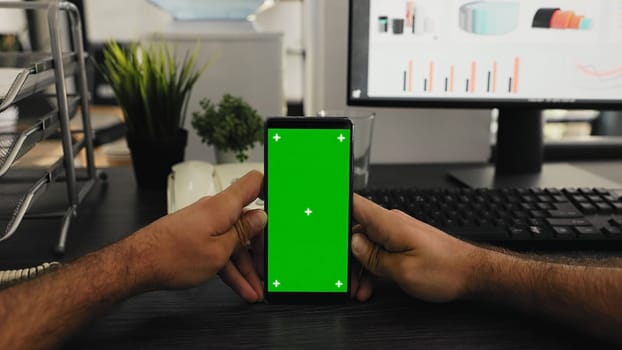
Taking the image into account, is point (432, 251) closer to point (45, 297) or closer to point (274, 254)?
point (274, 254)

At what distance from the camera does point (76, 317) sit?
488 millimetres

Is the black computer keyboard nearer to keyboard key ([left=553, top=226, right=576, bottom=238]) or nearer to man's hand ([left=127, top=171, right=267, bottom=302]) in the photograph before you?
keyboard key ([left=553, top=226, right=576, bottom=238])

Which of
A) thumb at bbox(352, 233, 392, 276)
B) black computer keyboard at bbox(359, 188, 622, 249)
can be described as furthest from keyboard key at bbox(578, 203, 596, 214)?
thumb at bbox(352, 233, 392, 276)

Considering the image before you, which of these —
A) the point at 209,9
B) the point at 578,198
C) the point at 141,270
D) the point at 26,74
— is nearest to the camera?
the point at 141,270

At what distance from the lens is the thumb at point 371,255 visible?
1.84 feet

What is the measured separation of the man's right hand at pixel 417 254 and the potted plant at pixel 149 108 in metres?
0.46

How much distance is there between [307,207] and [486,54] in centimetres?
48

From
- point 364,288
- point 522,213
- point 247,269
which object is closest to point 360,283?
point 364,288

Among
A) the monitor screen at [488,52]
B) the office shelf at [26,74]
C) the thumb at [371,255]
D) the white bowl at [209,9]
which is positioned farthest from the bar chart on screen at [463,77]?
the white bowl at [209,9]

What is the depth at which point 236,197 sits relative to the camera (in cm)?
54

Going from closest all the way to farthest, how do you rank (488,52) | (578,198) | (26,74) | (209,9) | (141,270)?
(141,270) < (26,74) < (578,198) < (488,52) < (209,9)

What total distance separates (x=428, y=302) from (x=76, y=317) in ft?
1.07

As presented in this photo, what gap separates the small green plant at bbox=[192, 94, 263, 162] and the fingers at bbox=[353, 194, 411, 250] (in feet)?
1.31

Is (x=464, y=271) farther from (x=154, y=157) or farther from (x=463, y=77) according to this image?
(x=154, y=157)
